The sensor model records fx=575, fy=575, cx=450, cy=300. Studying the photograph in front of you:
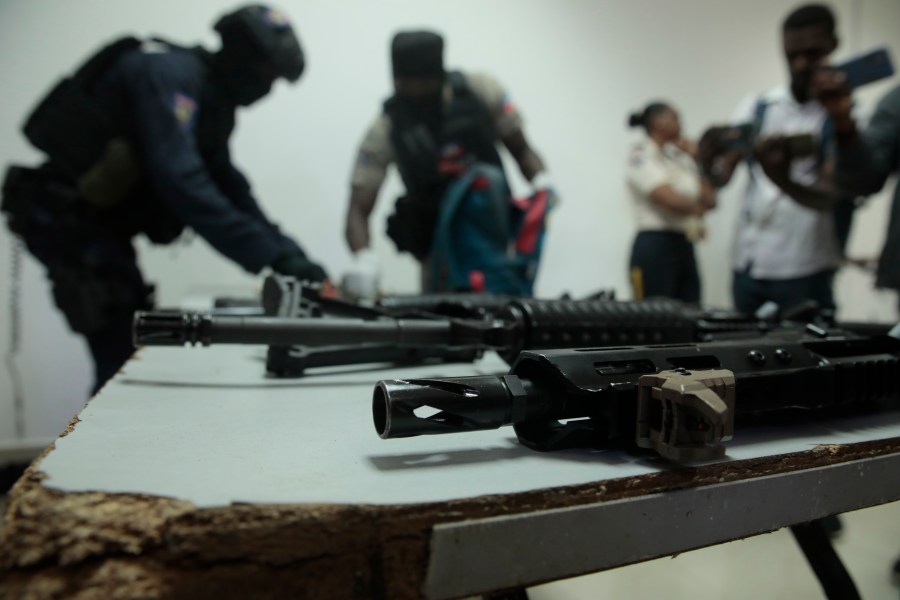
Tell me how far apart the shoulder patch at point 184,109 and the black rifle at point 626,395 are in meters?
1.06

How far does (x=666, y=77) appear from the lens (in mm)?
2424

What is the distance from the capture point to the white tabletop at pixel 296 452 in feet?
1.09

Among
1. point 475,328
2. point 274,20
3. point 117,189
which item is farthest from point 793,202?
point 117,189

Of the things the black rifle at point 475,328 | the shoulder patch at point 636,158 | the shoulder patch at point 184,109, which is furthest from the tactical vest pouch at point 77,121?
the shoulder patch at point 636,158

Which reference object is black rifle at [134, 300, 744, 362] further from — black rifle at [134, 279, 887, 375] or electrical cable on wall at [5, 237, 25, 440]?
electrical cable on wall at [5, 237, 25, 440]

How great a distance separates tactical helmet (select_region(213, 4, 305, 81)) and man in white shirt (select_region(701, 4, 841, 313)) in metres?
1.25

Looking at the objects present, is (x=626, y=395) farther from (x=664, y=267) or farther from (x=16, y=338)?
(x=16, y=338)

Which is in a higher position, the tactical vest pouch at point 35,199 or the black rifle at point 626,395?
the tactical vest pouch at point 35,199

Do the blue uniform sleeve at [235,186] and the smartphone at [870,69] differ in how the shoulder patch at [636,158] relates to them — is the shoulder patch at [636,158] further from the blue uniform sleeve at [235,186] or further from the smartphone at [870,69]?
the blue uniform sleeve at [235,186]

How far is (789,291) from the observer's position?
1.54 m

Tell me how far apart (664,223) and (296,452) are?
1601 millimetres

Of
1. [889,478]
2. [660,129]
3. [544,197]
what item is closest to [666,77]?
[660,129]

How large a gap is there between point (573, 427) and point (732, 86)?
2.63 meters

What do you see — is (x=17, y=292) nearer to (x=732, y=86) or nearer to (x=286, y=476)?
(x=286, y=476)
